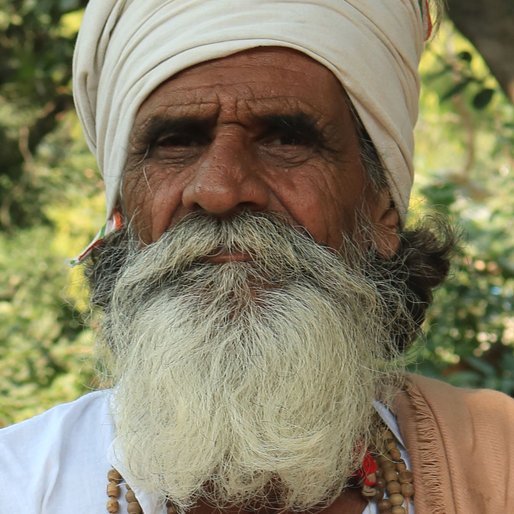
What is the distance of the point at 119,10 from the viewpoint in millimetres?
2428

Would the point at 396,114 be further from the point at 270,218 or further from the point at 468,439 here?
the point at 468,439

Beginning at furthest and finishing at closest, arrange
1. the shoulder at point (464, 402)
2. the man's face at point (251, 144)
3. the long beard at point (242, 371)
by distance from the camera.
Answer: the shoulder at point (464, 402) → the man's face at point (251, 144) → the long beard at point (242, 371)

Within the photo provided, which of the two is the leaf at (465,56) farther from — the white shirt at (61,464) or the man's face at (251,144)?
the white shirt at (61,464)

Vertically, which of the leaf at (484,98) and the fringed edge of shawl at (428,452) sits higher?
the leaf at (484,98)

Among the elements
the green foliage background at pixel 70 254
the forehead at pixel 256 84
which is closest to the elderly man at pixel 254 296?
the forehead at pixel 256 84

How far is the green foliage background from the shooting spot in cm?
367

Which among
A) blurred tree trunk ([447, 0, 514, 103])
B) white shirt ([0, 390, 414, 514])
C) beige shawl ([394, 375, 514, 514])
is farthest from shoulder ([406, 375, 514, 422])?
blurred tree trunk ([447, 0, 514, 103])

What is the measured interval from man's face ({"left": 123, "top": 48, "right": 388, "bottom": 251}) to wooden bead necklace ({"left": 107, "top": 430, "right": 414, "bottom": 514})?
578 mm

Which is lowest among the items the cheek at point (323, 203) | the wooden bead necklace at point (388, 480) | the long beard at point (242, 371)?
the wooden bead necklace at point (388, 480)

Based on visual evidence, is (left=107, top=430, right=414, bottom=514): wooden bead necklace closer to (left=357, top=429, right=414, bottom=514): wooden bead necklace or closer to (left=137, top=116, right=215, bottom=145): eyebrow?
(left=357, top=429, right=414, bottom=514): wooden bead necklace

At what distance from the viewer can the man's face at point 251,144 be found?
2131 millimetres

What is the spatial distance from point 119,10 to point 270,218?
777 mm

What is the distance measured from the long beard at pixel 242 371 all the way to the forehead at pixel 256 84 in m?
0.29

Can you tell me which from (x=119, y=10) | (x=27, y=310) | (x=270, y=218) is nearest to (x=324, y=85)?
(x=270, y=218)
